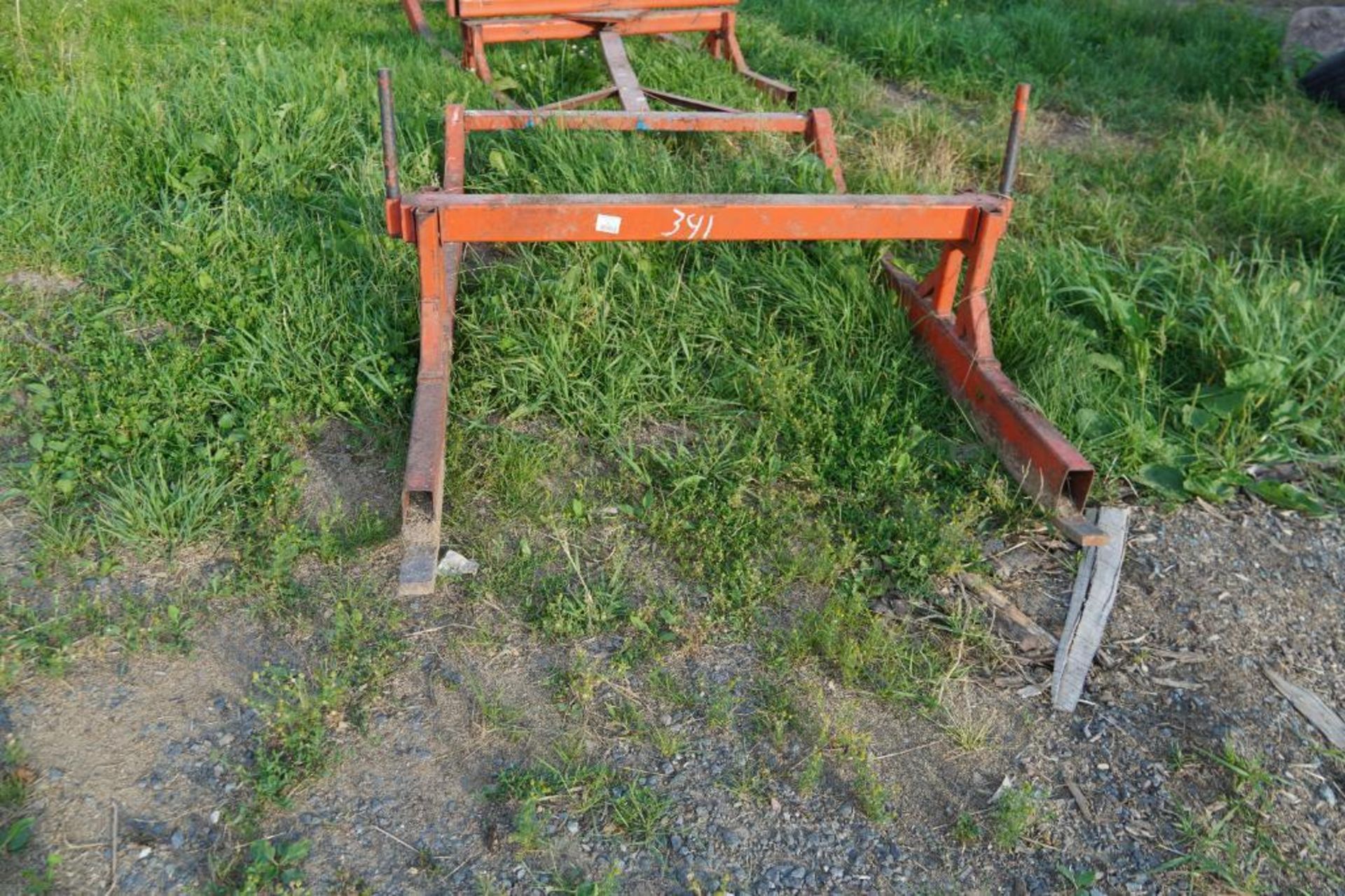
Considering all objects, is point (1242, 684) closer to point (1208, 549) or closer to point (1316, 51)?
point (1208, 549)

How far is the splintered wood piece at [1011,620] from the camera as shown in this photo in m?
3.32

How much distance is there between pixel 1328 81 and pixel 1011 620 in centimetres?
530

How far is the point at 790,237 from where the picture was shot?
3.88m

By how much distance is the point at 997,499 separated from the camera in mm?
3721

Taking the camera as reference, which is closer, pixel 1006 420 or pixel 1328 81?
pixel 1006 420

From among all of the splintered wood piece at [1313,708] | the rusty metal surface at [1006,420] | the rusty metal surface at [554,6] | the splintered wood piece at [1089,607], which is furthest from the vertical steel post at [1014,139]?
the rusty metal surface at [554,6]

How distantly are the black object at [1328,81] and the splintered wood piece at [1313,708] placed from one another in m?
4.95

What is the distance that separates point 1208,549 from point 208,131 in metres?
4.32

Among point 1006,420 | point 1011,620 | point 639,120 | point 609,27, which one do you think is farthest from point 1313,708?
point 609,27

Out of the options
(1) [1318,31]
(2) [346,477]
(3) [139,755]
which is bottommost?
(3) [139,755]

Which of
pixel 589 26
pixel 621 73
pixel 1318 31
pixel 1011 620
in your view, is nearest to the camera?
pixel 1011 620

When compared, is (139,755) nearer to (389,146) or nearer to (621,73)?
(389,146)

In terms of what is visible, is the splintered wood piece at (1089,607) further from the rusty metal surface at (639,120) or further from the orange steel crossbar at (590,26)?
the orange steel crossbar at (590,26)

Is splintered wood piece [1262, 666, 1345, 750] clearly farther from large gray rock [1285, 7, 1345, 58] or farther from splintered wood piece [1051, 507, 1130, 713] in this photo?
large gray rock [1285, 7, 1345, 58]
